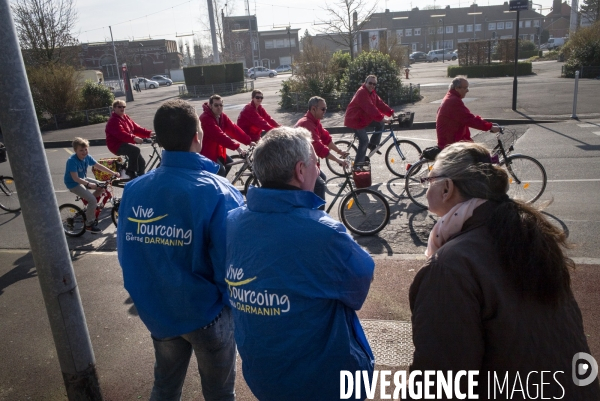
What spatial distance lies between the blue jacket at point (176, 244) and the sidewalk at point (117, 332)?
1.34 meters

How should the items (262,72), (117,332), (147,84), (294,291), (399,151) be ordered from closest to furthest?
1. (294,291)
2. (117,332)
3. (399,151)
4. (147,84)
5. (262,72)

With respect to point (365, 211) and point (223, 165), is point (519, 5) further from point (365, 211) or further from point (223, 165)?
point (365, 211)

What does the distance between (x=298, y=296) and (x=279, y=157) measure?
557 mm

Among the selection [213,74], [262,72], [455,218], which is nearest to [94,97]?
[213,74]

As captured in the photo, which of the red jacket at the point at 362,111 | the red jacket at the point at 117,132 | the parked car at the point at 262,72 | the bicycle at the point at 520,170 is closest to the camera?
the bicycle at the point at 520,170

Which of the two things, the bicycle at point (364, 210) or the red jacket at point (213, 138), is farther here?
the red jacket at point (213, 138)

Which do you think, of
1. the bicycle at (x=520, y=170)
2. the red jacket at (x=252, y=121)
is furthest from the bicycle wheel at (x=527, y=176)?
the red jacket at (x=252, y=121)

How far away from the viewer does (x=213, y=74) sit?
3547cm

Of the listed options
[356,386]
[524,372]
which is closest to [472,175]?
[524,372]

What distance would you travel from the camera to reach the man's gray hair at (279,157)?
2.00 metres

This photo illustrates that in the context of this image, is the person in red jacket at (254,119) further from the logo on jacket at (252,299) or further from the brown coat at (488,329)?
the brown coat at (488,329)

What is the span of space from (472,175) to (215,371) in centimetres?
171

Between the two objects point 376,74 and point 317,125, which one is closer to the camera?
point 317,125

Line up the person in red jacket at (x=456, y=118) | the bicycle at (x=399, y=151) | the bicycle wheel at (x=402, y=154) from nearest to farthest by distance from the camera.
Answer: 1. the person in red jacket at (x=456, y=118)
2. the bicycle at (x=399, y=151)
3. the bicycle wheel at (x=402, y=154)
